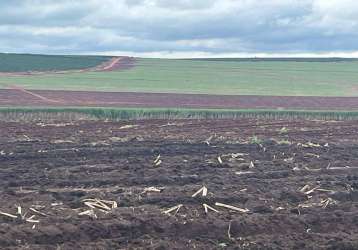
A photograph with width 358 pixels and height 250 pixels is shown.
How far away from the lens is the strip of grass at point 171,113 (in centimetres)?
3569

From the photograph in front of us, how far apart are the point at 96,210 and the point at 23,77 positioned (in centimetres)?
4996

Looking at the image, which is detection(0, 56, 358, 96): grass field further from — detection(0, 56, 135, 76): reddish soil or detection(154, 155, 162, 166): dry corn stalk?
detection(154, 155, 162, 166): dry corn stalk

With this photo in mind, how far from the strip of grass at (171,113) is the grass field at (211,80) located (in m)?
13.4

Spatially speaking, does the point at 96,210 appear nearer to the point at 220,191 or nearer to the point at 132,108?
the point at 220,191

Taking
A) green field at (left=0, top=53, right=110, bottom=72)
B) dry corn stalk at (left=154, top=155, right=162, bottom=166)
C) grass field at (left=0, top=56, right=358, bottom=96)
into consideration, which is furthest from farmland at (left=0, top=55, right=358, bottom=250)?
green field at (left=0, top=53, right=110, bottom=72)

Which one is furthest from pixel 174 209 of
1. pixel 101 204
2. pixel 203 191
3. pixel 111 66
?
pixel 111 66

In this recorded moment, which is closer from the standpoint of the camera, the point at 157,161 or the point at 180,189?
the point at 180,189

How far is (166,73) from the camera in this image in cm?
6838

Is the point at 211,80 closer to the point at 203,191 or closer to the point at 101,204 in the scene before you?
the point at 203,191

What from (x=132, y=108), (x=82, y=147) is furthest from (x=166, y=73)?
(x=82, y=147)

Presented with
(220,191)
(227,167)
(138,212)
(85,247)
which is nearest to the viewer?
(85,247)

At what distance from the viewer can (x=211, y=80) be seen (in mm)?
62094

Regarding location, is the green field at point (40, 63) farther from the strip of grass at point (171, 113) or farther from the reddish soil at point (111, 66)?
the strip of grass at point (171, 113)

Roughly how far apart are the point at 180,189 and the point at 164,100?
30.4m
